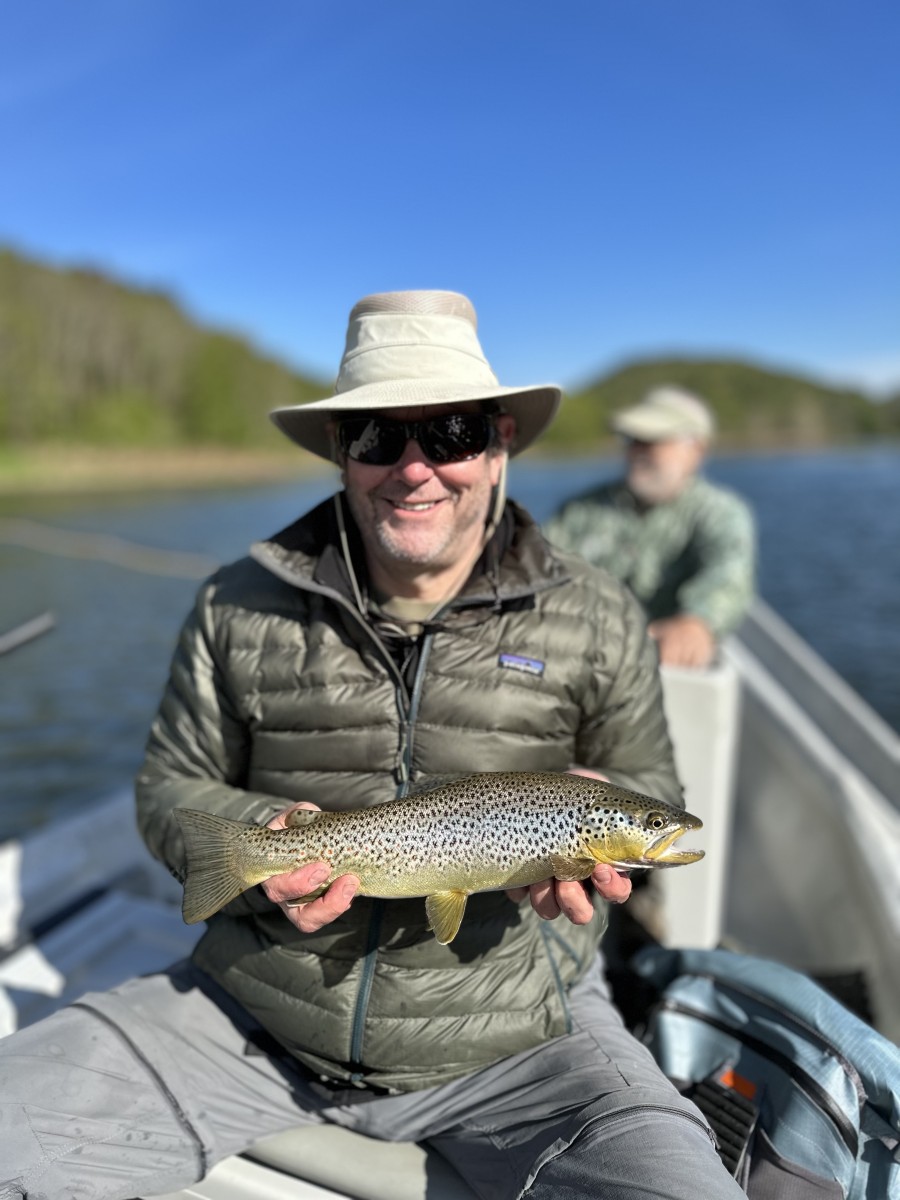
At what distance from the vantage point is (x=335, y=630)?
99.1 inches

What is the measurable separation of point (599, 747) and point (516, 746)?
0.93 ft

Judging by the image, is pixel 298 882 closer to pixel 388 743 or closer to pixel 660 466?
pixel 388 743

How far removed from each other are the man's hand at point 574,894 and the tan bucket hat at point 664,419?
304cm

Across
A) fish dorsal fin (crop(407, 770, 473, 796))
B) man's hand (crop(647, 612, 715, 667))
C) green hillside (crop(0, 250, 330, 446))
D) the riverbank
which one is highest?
green hillside (crop(0, 250, 330, 446))

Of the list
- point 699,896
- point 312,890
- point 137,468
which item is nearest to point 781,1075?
point 312,890

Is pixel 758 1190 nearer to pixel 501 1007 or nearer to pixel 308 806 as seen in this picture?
pixel 501 1007

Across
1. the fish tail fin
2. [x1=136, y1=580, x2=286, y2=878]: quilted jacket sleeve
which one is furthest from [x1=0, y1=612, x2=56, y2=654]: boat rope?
the fish tail fin

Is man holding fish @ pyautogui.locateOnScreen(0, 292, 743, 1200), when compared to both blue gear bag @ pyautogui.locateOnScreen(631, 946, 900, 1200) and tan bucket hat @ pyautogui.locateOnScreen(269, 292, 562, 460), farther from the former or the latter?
blue gear bag @ pyautogui.locateOnScreen(631, 946, 900, 1200)

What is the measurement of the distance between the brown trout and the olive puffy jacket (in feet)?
0.69

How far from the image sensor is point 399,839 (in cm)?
212

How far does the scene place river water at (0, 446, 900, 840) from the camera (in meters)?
9.56

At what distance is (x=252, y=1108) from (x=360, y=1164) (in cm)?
33

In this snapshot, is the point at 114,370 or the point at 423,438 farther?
the point at 114,370

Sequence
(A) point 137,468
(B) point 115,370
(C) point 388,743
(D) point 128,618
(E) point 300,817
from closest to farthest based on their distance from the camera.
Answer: (E) point 300,817, (C) point 388,743, (D) point 128,618, (A) point 137,468, (B) point 115,370
